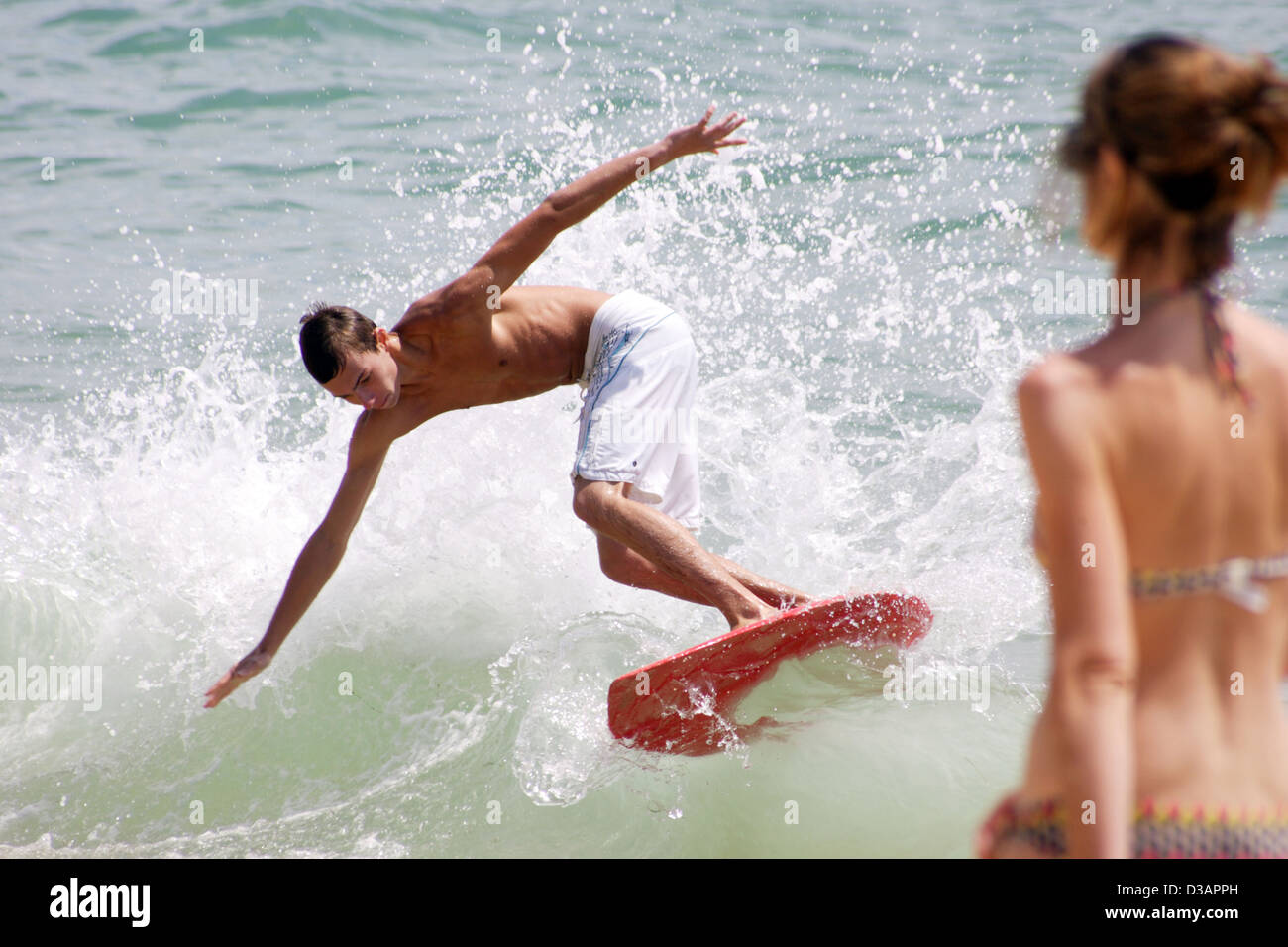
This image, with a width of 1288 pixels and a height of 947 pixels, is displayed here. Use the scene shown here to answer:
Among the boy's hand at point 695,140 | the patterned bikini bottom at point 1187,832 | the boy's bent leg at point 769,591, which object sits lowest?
the patterned bikini bottom at point 1187,832

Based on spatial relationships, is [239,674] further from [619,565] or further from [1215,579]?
[1215,579]

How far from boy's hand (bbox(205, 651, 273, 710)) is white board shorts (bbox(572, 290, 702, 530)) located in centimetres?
125

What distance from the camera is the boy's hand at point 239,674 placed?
4.00m

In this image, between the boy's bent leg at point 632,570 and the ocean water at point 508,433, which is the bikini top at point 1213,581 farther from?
the boy's bent leg at point 632,570

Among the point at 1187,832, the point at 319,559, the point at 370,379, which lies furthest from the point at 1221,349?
the point at 319,559

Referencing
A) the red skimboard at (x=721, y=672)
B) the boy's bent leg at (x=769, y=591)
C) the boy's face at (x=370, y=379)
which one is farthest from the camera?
the boy's bent leg at (x=769, y=591)

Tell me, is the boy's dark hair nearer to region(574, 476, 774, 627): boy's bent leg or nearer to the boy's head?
the boy's head

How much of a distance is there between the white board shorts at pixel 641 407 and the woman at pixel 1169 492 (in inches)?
112

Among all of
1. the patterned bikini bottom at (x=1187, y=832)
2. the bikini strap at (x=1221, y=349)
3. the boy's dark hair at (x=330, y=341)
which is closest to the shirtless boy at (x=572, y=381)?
the boy's dark hair at (x=330, y=341)

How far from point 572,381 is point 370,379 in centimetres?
91
